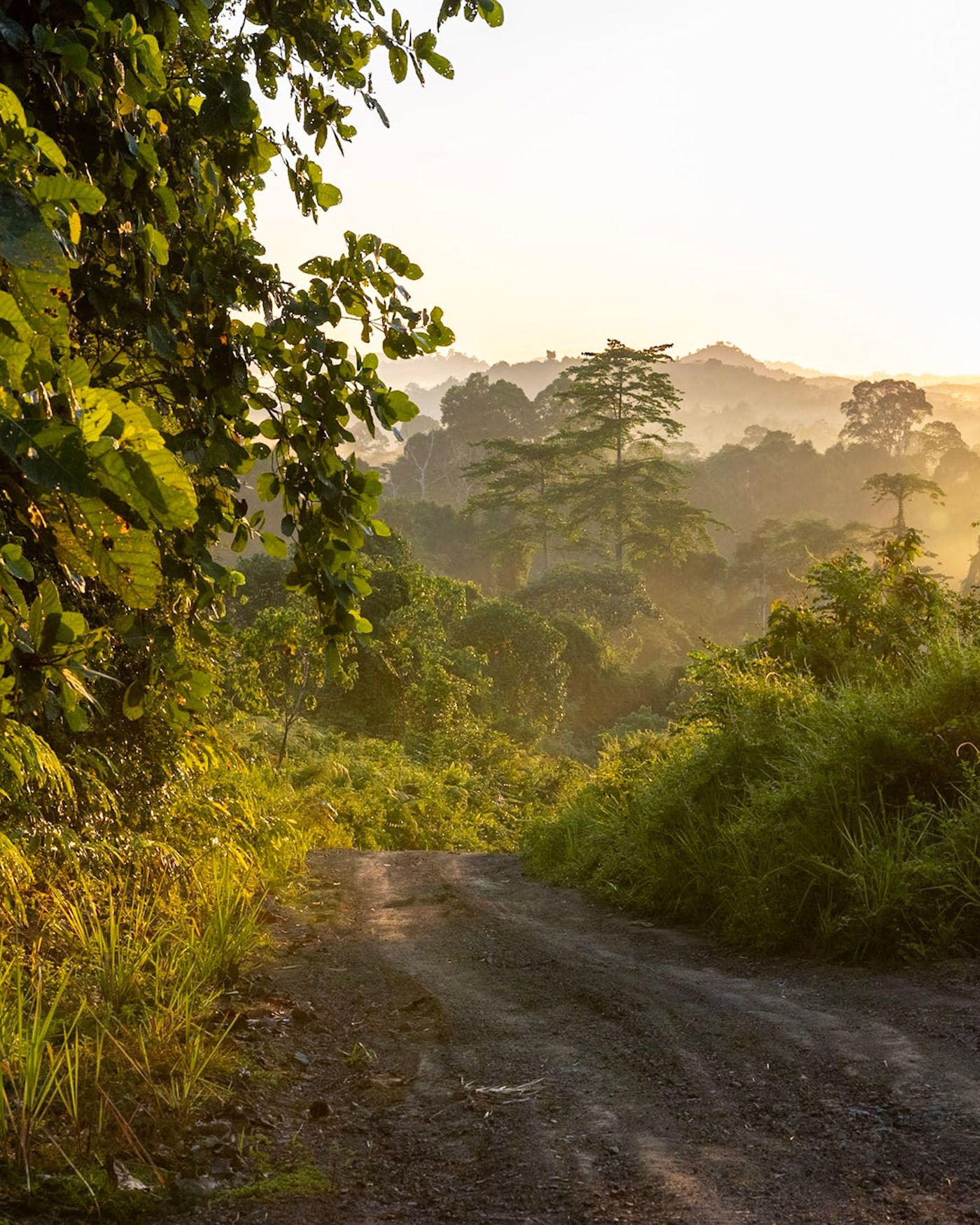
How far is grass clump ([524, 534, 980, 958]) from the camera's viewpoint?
5043 mm

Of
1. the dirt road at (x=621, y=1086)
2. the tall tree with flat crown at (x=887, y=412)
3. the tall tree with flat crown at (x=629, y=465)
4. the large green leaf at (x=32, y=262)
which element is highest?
the tall tree with flat crown at (x=887, y=412)

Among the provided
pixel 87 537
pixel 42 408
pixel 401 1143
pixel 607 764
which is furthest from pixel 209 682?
pixel 607 764

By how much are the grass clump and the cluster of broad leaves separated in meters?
3.71

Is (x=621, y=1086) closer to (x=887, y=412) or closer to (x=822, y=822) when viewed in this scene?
(x=822, y=822)

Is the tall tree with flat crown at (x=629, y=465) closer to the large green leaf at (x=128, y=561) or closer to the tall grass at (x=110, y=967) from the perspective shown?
the tall grass at (x=110, y=967)

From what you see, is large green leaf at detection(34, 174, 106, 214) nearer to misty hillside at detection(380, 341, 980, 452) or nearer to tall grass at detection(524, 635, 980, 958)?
tall grass at detection(524, 635, 980, 958)

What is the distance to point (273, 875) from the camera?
699 cm

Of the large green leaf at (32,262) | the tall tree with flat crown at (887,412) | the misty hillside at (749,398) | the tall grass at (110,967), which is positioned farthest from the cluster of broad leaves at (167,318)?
the misty hillside at (749,398)

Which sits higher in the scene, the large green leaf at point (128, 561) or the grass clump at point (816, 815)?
the large green leaf at point (128, 561)

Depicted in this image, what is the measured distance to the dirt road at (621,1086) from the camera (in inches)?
103

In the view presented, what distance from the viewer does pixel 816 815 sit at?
18.9 ft

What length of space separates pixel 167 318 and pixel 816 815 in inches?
183

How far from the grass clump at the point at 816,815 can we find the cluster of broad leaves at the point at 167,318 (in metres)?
3.71

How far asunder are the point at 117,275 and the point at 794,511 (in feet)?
217
